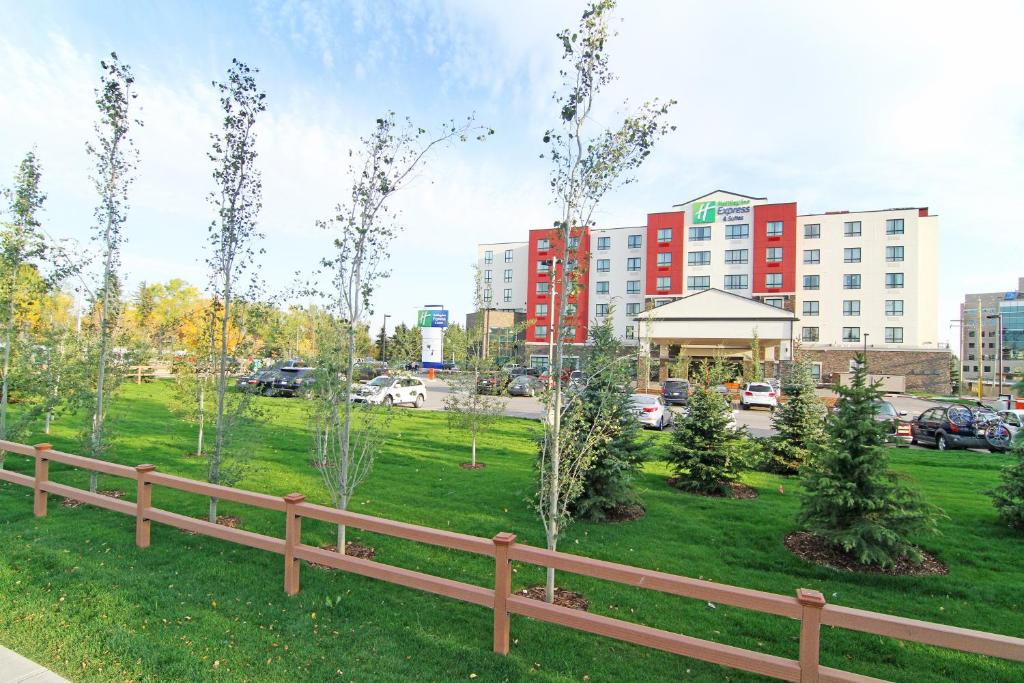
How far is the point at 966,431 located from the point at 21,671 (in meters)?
21.2

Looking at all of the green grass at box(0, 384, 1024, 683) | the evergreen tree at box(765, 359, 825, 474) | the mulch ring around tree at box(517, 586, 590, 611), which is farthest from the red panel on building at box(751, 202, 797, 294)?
the mulch ring around tree at box(517, 586, 590, 611)

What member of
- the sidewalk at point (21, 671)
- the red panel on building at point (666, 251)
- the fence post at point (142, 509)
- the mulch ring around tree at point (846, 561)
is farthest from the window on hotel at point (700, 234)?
the sidewalk at point (21, 671)

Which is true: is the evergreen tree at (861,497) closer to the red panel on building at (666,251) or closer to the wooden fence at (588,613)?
the wooden fence at (588,613)

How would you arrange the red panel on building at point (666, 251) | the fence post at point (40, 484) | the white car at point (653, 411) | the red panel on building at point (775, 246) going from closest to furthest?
the fence post at point (40, 484), the white car at point (653, 411), the red panel on building at point (775, 246), the red panel on building at point (666, 251)

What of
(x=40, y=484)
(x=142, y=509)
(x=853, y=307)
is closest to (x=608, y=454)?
(x=142, y=509)

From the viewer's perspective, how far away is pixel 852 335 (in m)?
50.4

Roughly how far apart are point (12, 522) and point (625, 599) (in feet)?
26.1

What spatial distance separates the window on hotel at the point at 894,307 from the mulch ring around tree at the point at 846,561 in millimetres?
53019

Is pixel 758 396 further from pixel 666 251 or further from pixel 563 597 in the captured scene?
pixel 666 251

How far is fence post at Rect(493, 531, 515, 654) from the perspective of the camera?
4145 mm

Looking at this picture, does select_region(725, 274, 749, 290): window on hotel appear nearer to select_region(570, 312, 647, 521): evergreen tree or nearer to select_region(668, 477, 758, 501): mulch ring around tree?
select_region(668, 477, 758, 501): mulch ring around tree

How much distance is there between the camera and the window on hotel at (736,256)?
175ft

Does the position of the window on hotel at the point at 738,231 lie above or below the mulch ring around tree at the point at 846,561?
above

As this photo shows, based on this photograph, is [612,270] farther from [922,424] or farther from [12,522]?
[12,522]
